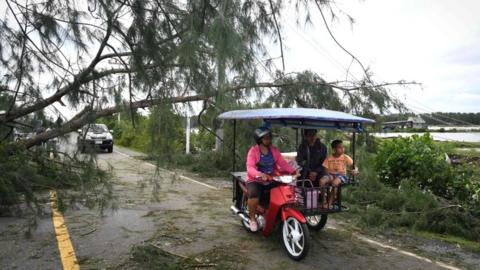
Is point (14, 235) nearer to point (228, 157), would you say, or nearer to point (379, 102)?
point (379, 102)

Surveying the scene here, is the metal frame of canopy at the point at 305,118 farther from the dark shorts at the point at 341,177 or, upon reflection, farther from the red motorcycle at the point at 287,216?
the red motorcycle at the point at 287,216

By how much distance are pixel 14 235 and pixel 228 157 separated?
333 inches

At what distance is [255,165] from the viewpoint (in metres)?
6.62

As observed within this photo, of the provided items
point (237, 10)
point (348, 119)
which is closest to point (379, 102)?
point (348, 119)

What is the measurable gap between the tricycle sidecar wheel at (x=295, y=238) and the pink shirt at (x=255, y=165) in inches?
30.7

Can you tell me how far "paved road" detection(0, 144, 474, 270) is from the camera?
5.67 metres

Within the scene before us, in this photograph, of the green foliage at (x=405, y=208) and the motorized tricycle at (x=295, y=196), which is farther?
the green foliage at (x=405, y=208)

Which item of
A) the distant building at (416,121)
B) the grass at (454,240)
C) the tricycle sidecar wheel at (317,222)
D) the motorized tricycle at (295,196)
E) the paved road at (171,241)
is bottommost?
the grass at (454,240)

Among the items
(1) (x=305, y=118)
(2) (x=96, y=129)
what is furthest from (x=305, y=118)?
(2) (x=96, y=129)

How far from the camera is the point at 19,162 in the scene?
527 cm

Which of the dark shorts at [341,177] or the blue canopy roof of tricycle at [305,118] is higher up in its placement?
the blue canopy roof of tricycle at [305,118]

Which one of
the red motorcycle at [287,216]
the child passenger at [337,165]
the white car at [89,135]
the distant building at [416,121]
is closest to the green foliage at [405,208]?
the distant building at [416,121]

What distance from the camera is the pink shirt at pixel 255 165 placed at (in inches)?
254

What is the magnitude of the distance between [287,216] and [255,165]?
0.88m
